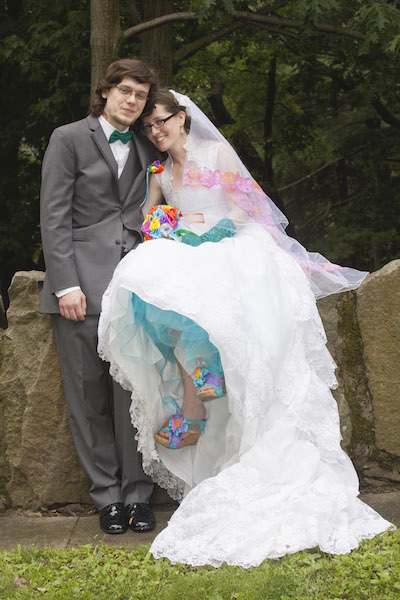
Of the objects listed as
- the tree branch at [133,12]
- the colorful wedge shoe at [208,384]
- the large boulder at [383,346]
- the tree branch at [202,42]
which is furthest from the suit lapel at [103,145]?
the tree branch at [133,12]

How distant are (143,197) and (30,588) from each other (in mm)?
2016

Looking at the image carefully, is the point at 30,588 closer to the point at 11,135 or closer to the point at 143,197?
the point at 143,197

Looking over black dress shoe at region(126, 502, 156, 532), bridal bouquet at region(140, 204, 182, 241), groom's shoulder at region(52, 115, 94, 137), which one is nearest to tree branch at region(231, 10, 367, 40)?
groom's shoulder at region(52, 115, 94, 137)

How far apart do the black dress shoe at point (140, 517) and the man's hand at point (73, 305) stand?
3.20 ft

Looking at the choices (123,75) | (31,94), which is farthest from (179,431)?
(31,94)

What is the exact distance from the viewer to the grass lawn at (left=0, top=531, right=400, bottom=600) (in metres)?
2.73

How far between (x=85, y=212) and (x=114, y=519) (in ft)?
5.08

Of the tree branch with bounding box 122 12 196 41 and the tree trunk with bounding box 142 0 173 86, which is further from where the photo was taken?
the tree trunk with bounding box 142 0 173 86

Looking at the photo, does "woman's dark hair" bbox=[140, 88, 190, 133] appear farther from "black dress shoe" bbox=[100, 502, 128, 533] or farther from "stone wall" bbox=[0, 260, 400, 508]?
"black dress shoe" bbox=[100, 502, 128, 533]

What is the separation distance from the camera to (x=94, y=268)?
11.9 ft

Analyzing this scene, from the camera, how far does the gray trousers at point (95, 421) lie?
359 cm

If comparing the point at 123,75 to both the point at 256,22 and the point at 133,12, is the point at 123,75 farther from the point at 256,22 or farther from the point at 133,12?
the point at 133,12

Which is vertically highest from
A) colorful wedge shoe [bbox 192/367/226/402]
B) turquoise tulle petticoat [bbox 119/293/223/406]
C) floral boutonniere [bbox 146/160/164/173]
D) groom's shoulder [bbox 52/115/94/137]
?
groom's shoulder [bbox 52/115/94/137]

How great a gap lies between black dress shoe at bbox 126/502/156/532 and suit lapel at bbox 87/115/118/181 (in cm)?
168
